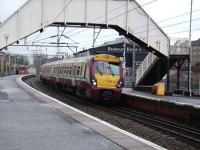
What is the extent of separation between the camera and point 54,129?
509 inches

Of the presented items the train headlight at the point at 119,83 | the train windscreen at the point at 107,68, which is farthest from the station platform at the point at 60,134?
the train headlight at the point at 119,83

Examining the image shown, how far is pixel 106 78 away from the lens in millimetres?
26531

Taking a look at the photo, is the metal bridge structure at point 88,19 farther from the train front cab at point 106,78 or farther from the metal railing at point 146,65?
the train front cab at point 106,78

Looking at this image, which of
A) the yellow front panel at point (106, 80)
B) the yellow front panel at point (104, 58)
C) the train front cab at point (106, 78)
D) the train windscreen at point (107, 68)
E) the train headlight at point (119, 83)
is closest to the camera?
the train front cab at point (106, 78)

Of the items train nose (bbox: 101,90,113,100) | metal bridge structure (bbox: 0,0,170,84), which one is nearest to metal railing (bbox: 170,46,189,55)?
metal bridge structure (bbox: 0,0,170,84)

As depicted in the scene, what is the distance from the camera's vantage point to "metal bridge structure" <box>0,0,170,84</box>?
30.9 m

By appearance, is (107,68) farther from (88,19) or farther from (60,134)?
(60,134)

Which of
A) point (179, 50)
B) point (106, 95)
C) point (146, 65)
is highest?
point (179, 50)

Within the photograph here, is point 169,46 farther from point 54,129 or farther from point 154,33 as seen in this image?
point 54,129

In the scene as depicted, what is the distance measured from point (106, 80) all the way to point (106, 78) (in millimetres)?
112

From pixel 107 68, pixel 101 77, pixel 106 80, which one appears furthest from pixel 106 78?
pixel 107 68

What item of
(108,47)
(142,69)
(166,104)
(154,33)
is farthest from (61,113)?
(108,47)

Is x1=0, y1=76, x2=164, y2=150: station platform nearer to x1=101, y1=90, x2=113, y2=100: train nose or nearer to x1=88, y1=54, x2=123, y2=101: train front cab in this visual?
x1=88, y1=54, x2=123, y2=101: train front cab

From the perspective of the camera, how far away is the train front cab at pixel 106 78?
1027 inches
